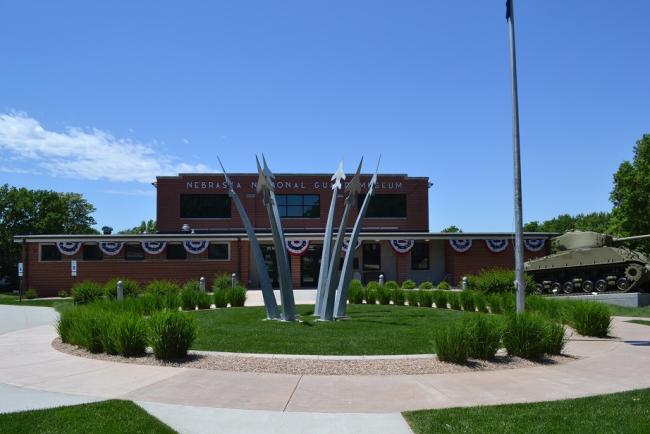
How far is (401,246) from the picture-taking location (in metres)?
33.7

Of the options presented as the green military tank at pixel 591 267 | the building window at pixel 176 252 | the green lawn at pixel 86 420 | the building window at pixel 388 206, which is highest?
the building window at pixel 388 206

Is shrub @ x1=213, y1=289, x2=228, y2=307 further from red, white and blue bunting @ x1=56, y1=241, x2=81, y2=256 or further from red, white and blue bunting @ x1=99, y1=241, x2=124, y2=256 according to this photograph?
red, white and blue bunting @ x1=56, y1=241, x2=81, y2=256

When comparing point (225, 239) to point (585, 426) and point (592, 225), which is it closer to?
point (585, 426)

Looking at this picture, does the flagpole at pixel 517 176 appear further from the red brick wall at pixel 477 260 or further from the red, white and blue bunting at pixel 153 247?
the red, white and blue bunting at pixel 153 247

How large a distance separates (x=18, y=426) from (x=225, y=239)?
27.7 meters

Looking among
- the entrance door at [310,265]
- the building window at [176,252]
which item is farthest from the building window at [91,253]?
the entrance door at [310,265]

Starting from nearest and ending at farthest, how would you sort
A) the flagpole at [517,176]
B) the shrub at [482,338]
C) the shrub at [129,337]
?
the shrub at [482,338] < the shrub at [129,337] < the flagpole at [517,176]

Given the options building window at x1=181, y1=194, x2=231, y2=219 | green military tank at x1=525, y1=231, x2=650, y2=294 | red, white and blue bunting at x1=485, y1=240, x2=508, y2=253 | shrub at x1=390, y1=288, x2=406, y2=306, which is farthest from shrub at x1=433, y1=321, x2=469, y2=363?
building window at x1=181, y1=194, x2=231, y2=219

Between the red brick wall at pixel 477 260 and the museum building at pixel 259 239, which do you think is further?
the red brick wall at pixel 477 260

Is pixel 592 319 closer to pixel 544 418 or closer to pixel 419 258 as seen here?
pixel 544 418

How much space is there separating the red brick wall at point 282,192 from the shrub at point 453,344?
95.3 ft

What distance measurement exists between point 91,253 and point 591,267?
27.7 meters

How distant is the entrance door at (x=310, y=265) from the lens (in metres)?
35.8

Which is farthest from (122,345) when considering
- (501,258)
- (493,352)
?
(501,258)
